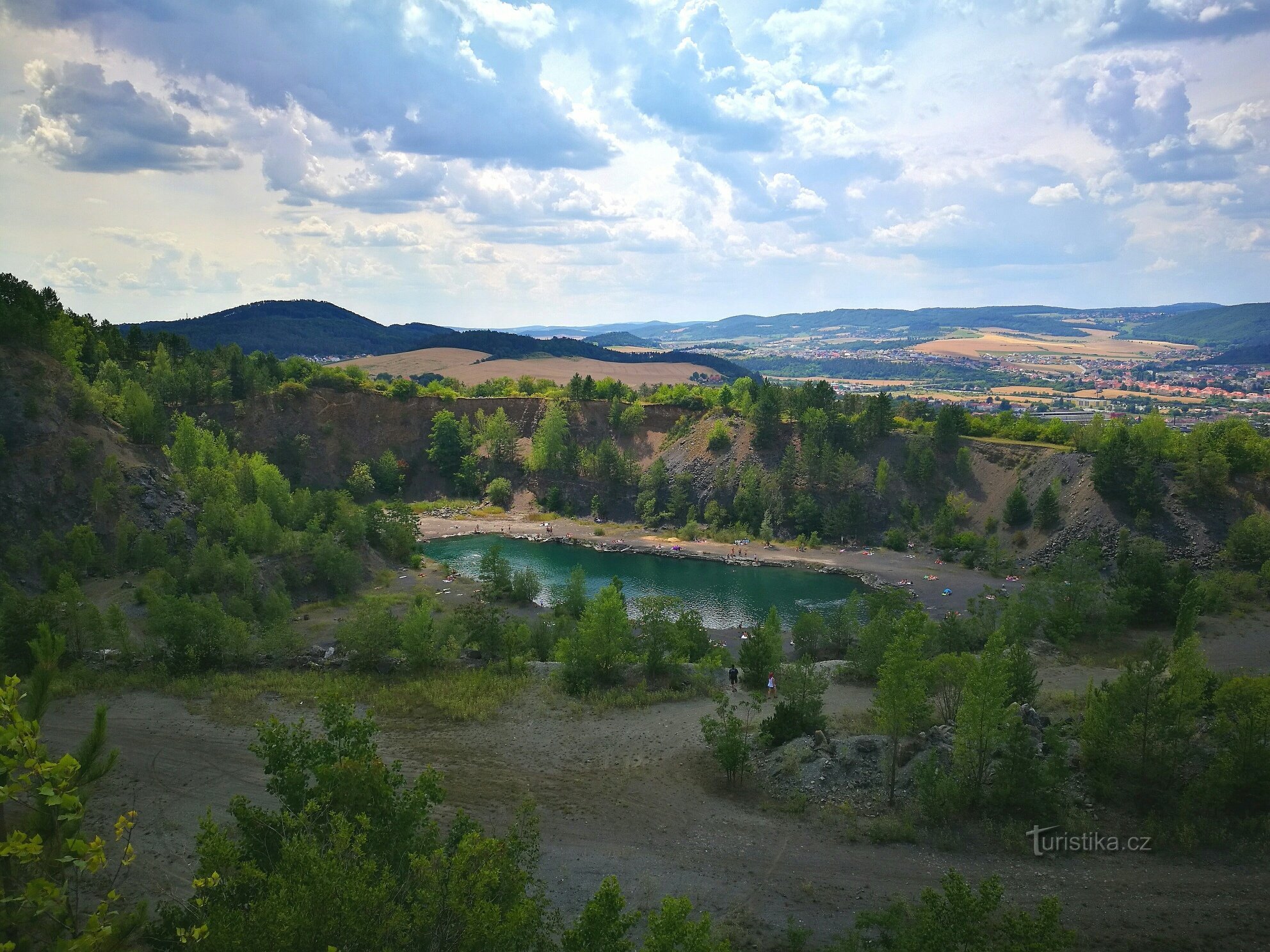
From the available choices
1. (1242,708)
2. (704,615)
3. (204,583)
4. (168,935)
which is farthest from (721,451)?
(168,935)

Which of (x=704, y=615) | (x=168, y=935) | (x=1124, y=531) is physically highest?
(x=168, y=935)

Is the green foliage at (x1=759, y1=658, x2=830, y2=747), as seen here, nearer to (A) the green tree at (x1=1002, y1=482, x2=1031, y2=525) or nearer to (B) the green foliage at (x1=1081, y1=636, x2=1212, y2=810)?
(B) the green foliage at (x1=1081, y1=636, x2=1212, y2=810)

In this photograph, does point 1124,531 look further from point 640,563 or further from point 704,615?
point 640,563

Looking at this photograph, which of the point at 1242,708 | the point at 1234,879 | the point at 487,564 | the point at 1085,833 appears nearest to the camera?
the point at 1234,879

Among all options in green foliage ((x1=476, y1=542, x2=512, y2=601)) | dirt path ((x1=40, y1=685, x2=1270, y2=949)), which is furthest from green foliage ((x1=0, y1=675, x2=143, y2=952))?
green foliage ((x1=476, y1=542, x2=512, y2=601))

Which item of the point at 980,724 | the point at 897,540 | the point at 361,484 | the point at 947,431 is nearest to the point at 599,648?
the point at 980,724

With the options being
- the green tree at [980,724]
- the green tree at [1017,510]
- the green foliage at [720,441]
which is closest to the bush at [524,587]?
the green foliage at [720,441]
